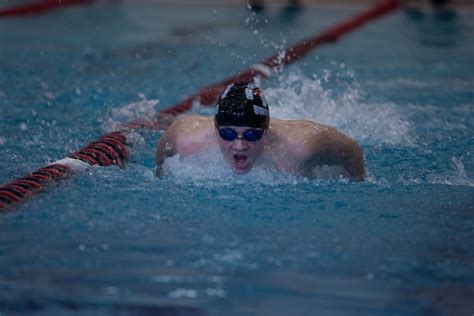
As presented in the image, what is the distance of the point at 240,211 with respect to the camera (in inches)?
129

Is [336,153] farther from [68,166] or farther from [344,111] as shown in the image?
[344,111]

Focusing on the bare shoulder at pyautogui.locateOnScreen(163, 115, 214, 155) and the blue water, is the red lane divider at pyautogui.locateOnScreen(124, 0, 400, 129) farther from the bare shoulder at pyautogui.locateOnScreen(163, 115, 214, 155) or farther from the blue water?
the bare shoulder at pyautogui.locateOnScreen(163, 115, 214, 155)

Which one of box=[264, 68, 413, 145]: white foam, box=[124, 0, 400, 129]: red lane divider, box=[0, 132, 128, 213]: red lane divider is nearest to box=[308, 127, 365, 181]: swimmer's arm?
box=[264, 68, 413, 145]: white foam

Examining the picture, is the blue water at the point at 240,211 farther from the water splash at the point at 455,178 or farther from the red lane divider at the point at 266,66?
the red lane divider at the point at 266,66

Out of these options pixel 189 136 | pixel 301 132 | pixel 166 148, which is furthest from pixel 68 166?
pixel 301 132

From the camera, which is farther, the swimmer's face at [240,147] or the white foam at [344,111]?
the white foam at [344,111]

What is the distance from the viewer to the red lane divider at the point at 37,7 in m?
9.55

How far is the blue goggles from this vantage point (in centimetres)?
351

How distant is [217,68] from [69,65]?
119 centimetres

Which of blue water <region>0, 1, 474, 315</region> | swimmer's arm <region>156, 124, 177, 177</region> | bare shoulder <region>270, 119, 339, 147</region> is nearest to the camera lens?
blue water <region>0, 1, 474, 315</region>

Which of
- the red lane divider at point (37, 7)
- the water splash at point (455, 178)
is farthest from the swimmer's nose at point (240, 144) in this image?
the red lane divider at point (37, 7)

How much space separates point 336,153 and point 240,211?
572 mm

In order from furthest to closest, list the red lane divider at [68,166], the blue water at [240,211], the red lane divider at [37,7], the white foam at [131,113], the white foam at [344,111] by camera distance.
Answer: the red lane divider at [37,7]
the white foam at [131,113]
the white foam at [344,111]
the red lane divider at [68,166]
the blue water at [240,211]

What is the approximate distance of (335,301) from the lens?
2461 mm
